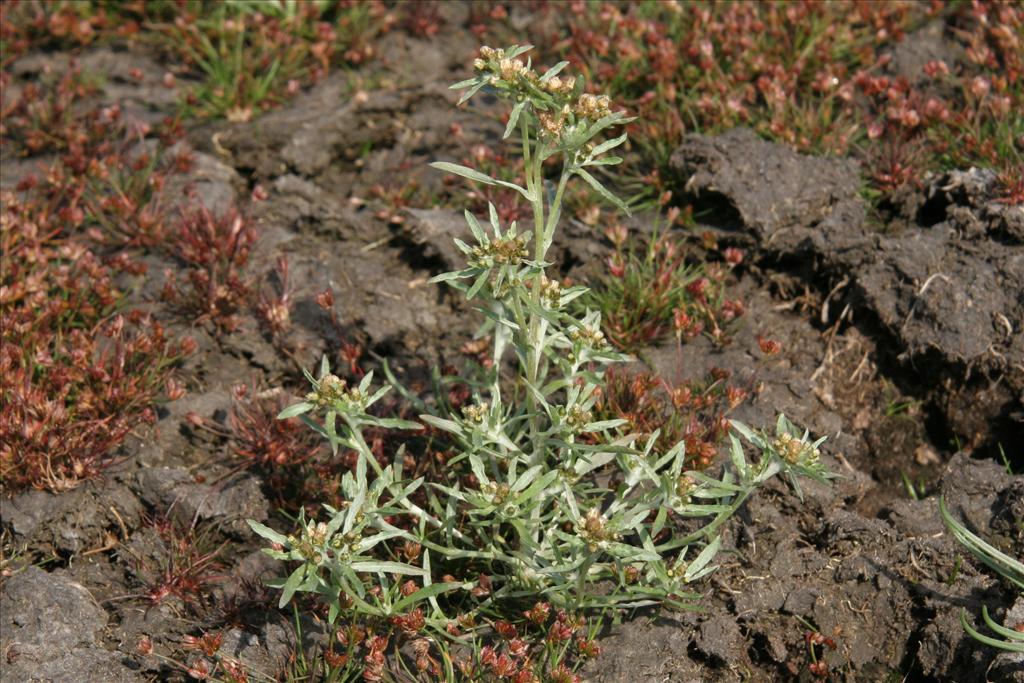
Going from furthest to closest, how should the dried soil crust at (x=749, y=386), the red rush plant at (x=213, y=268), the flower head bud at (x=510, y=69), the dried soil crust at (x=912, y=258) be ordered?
1. the red rush plant at (x=213, y=268)
2. the dried soil crust at (x=912, y=258)
3. the dried soil crust at (x=749, y=386)
4. the flower head bud at (x=510, y=69)

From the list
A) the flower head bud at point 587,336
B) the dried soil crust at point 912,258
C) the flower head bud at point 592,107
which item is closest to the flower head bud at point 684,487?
the flower head bud at point 587,336

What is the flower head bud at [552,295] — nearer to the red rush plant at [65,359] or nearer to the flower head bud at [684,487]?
the flower head bud at [684,487]

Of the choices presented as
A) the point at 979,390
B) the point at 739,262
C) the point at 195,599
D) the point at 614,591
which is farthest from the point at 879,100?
the point at 195,599

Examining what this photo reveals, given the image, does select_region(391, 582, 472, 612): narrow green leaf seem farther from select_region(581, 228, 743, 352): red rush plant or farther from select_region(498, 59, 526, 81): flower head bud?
select_region(498, 59, 526, 81): flower head bud

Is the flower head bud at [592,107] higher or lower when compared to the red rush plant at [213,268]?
higher

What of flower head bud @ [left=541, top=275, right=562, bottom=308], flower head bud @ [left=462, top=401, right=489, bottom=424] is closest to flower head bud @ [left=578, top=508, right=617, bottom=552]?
flower head bud @ [left=462, top=401, right=489, bottom=424]

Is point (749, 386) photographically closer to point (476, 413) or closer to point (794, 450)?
point (794, 450)

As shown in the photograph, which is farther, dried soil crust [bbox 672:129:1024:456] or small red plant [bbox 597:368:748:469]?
dried soil crust [bbox 672:129:1024:456]
